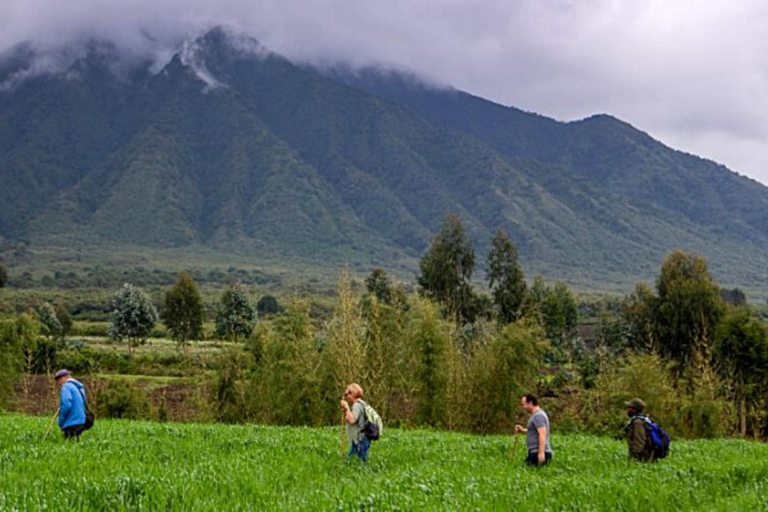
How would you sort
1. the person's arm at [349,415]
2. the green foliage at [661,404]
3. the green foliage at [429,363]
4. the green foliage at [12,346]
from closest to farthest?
the person's arm at [349,415], the green foliage at [661,404], the green foliage at [429,363], the green foliage at [12,346]

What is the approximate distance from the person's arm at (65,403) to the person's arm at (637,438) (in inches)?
533

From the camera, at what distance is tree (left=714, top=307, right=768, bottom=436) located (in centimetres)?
4419

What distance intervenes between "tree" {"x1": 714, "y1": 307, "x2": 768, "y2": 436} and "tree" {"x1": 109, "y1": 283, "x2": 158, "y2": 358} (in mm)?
→ 59816

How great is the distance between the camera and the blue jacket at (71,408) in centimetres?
1747

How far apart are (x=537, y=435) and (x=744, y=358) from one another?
34.8 m

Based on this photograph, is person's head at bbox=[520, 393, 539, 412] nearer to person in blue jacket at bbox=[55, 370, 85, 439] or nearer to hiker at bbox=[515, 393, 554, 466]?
hiker at bbox=[515, 393, 554, 466]

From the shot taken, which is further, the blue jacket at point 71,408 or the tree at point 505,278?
the tree at point 505,278

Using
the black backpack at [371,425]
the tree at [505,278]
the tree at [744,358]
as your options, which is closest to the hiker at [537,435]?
the black backpack at [371,425]

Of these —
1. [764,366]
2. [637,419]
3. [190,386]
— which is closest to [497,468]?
[637,419]

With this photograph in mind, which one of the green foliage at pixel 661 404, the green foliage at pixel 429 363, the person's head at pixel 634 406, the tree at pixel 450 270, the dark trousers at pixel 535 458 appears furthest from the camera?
the tree at pixel 450 270

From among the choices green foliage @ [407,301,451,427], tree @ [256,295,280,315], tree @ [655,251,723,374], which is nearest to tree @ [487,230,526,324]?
tree @ [655,251,723,374]

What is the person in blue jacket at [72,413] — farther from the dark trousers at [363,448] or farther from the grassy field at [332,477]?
the dark trousers at [363,448]

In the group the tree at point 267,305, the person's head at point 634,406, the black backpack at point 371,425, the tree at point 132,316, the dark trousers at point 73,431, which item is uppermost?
the person's head at point 634,406

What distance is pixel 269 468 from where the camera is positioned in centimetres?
1350
